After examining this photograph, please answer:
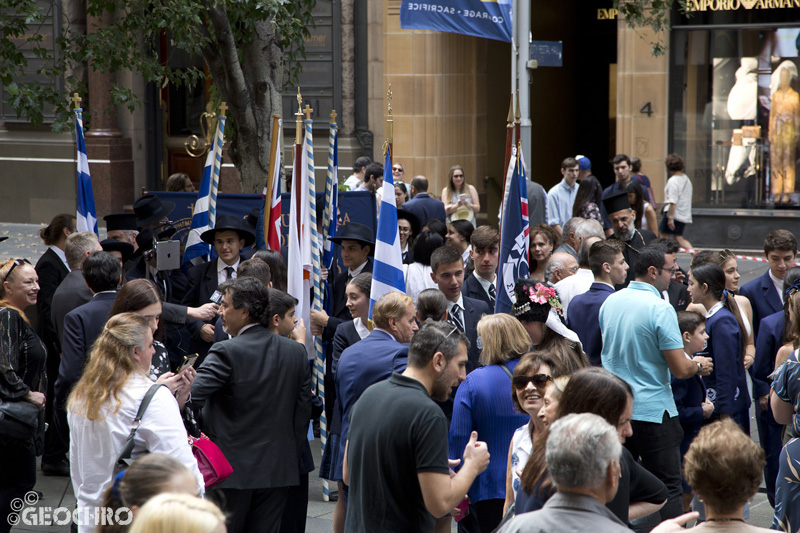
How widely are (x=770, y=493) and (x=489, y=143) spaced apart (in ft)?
49.6

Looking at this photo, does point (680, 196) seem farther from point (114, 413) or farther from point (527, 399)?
point (114, 413)

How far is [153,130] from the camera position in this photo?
71.0ft

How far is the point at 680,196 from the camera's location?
16.6m

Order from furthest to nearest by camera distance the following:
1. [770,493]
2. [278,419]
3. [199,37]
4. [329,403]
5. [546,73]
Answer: [546,73]
[199,37]
[329,403]
[770,493]
[278,419]

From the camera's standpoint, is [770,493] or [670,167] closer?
[770,493]

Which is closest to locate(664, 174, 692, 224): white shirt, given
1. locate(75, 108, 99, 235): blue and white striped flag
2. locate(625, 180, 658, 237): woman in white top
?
locate(625, 180, 658, 237): woman in white top

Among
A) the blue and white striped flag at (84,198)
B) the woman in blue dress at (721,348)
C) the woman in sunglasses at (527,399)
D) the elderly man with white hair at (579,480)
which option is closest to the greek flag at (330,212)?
the blue and white striped flag at (84,198)

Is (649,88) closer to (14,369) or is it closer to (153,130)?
(153,130)

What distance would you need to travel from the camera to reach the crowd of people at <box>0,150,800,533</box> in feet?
11.9

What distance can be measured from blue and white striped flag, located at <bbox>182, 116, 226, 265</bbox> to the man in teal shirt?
4.76 metres

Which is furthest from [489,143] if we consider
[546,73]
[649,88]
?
[649,88]

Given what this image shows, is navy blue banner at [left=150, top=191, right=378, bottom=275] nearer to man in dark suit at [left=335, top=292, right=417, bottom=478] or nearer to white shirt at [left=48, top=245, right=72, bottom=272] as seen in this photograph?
white shirt at [left=48, top=245, right=72, bottom=272]

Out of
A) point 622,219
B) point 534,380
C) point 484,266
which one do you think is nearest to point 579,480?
point 534,380

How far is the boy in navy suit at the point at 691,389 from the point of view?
6824 millimetres
